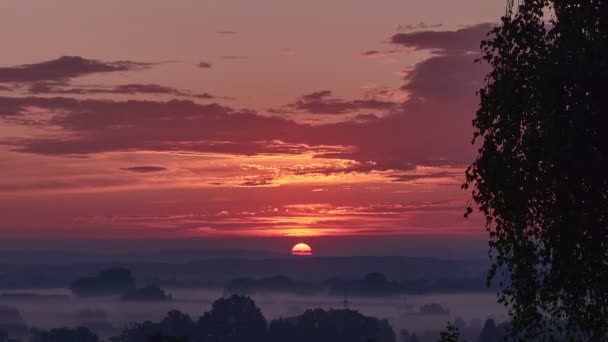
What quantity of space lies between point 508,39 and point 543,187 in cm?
370

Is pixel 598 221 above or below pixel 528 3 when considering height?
below

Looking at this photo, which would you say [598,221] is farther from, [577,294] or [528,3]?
[528,3]

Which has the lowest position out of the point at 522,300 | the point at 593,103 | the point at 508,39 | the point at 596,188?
the point at 522,300

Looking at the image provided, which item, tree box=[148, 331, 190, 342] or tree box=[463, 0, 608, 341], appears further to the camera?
tree box=[148, 331, 190, 342]

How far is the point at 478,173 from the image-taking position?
28766 millimetres

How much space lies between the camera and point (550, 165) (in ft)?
87.9

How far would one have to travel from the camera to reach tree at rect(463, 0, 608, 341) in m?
26.4

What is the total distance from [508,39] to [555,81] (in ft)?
7.52

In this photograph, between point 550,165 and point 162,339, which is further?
point 162,339

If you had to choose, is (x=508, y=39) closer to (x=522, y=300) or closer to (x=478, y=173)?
(x=478, y=173)

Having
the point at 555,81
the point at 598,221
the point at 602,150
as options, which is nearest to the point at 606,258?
the point at 598,221

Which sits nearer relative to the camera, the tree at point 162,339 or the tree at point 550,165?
the tree at point 550,165

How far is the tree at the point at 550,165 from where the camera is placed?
86.6 ft

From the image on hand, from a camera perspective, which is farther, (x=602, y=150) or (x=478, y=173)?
(x=478, y=173)
